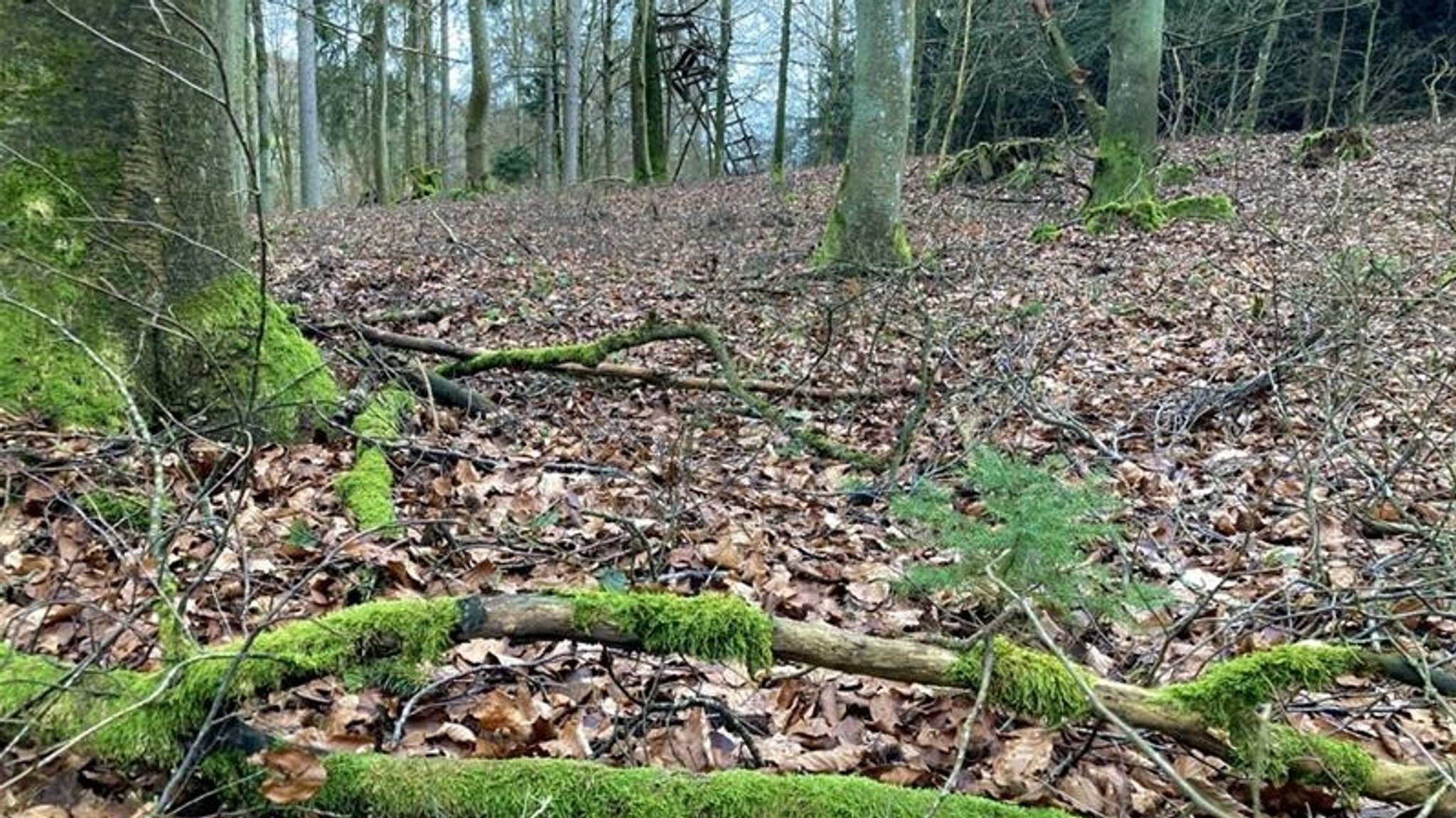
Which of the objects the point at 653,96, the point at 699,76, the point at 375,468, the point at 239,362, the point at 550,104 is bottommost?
the point at 375,468

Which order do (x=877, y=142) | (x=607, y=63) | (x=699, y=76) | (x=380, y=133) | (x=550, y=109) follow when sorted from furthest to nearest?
(x=699, y=76)
(x=550, y=109)
(x=607, y=63)
(x=380, y=133)
(x=877, y=142)

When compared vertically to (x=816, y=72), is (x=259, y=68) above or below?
→ below

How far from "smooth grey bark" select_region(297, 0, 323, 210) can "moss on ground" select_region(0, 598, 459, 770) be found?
56.1ft

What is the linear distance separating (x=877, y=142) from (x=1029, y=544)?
685 centimetres

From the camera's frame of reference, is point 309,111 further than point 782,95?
No

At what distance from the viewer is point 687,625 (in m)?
2.09

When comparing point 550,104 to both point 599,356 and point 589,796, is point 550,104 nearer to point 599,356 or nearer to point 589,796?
point 599,356

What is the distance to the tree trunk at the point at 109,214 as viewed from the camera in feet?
12.1

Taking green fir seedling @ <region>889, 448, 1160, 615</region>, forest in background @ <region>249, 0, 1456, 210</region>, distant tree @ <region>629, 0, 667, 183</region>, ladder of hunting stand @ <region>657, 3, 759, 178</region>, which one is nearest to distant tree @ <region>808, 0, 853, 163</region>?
forest in background @ <region>249, 0, 1456, 210</region>

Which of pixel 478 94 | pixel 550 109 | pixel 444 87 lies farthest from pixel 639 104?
pixel 444 87

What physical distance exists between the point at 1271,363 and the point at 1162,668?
2.58 metres

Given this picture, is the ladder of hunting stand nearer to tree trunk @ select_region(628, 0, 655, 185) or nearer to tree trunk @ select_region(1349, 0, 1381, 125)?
tree trunk @ select_region(628, 0, 655, 185)

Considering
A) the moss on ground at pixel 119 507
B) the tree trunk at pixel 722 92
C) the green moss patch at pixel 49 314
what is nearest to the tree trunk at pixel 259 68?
the tree trunk at pixel 722 92

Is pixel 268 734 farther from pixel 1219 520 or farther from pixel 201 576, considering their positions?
pixel 1219 520
